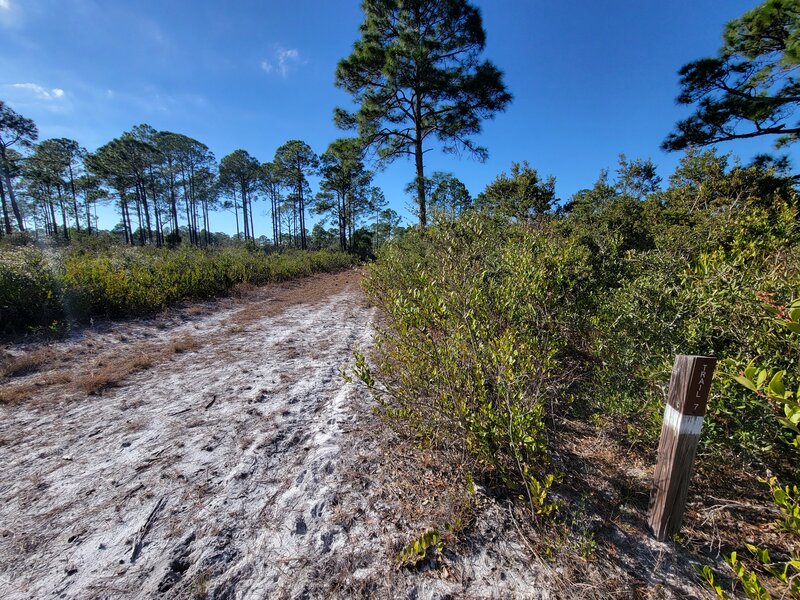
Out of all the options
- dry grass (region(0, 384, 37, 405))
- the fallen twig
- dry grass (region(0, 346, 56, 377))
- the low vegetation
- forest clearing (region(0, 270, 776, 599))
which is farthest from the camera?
dry grass (region(0, 346, 56, 377))

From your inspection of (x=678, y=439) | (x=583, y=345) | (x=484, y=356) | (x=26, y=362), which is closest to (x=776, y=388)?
(x=678, y=439)

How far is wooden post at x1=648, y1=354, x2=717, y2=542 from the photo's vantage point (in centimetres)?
146

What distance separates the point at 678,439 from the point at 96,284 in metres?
9.00

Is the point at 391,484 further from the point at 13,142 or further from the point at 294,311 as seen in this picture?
the point at 13,142

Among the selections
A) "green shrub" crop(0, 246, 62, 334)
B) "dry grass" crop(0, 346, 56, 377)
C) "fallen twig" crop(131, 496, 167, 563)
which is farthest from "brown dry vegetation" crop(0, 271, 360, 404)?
"fallen twig" crop(131, 496, 167, 563)

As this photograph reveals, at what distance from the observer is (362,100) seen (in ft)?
35.1

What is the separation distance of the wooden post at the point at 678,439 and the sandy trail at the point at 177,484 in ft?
5.68

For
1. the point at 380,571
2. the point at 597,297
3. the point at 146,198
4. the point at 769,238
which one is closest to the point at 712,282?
the point at 597,297

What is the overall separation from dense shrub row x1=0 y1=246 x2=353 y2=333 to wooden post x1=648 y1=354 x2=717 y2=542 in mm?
8357

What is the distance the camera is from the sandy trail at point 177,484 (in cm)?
149

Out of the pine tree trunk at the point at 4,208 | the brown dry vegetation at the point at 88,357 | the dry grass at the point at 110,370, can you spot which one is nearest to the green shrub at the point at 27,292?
the brown dry vegetation at the point at 88,357

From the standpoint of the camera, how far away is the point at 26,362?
3953 millimetres

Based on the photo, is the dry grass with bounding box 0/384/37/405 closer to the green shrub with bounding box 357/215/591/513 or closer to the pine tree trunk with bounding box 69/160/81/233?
the green shrub with bounding box 357/215/591/513

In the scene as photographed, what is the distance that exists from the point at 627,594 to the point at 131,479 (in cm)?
294
